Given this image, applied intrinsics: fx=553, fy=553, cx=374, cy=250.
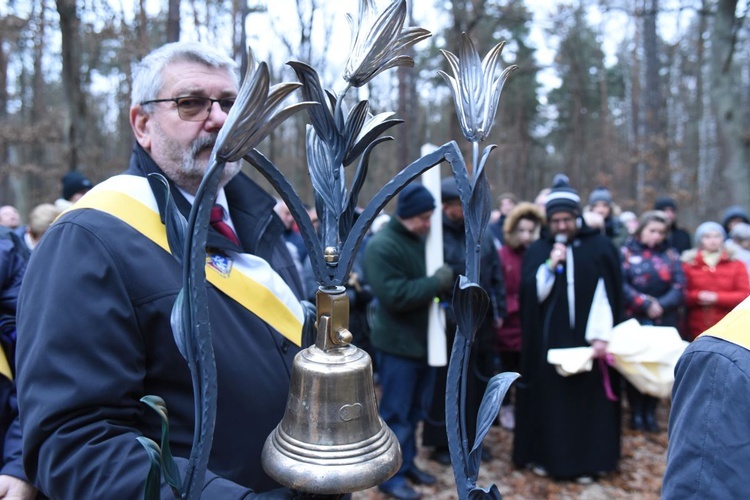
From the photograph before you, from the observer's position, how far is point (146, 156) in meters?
1.63

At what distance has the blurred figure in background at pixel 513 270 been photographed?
206 inches

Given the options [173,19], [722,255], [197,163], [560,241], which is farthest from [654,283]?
[173,19]

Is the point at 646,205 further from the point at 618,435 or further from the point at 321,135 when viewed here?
the point at 321,135

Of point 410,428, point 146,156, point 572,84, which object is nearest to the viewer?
point 146,156

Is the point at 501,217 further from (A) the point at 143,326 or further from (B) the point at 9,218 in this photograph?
(A) the point at 143,326

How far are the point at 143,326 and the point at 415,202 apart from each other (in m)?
2.79


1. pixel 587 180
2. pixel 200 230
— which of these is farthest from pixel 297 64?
pixel 587 180

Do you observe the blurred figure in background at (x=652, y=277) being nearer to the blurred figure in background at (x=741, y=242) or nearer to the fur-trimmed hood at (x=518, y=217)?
the blurred figure in background at (x=741, y=242)

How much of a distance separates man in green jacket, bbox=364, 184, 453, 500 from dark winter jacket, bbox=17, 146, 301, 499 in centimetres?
247

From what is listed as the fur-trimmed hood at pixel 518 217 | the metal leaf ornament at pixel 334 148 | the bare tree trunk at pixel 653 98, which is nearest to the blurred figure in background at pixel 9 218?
the fur-trimmed hood at pixel 518 217

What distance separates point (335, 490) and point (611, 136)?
2621cm

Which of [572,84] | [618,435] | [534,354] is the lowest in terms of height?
[618,435]

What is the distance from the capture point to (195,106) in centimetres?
150

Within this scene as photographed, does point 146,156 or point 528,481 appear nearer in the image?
point 146,156
